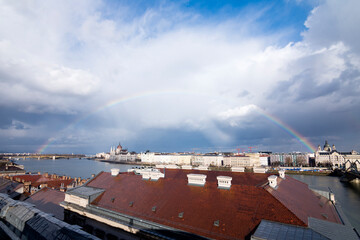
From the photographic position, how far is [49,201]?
24.4 meters

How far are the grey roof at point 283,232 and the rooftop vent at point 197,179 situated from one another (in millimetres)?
6500

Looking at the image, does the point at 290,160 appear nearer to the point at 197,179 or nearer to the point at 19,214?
the point at 197,179

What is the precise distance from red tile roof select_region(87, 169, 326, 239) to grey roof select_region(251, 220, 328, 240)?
0.68 m

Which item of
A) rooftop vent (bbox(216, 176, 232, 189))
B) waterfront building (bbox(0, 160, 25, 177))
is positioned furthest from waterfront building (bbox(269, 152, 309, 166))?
rooftop vent (bbox(216, 176, 232, 189))

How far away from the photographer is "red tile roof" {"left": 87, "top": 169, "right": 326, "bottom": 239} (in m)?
12.0

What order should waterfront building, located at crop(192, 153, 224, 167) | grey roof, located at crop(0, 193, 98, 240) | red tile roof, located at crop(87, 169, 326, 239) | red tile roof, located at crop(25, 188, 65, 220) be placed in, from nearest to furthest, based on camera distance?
grey roof, located at crop(0, 193, 98, 240) → red tile roof, located at crop(87, 169, 326, 239) → red tile roof, located at crop(25, 188, 65, 220) → waterfront building, located at crop(192, 153, 224, 167)

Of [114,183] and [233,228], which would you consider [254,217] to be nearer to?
[233,228]

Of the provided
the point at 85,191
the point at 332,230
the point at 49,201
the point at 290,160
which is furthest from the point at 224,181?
the point at 290,160

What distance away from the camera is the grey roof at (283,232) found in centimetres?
988

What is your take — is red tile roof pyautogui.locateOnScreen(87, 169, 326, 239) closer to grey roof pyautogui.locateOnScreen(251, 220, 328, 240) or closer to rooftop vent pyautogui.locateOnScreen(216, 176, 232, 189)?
rooftop vent pyautogui.locateOnScreen(216, 176, 232, 189)

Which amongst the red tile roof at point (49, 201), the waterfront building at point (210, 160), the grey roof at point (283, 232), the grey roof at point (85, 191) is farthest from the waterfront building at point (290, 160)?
the grey roof at point (283, 232)

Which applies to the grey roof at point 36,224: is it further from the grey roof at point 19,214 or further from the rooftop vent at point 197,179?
the rooftop vent at point 197,179

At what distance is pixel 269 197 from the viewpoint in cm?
1349

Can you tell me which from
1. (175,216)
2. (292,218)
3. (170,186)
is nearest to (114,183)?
(170,186)
